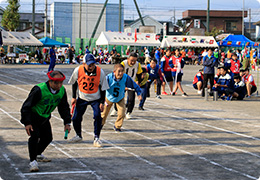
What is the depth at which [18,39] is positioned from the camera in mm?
43281

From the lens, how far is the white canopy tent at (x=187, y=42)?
47675 mm

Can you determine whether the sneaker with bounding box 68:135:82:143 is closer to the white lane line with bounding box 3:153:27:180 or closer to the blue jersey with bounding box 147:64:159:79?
the white lane line with bounding box 3:153:27:180

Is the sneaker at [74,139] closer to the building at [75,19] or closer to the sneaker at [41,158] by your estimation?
the sneaker at [41,158]

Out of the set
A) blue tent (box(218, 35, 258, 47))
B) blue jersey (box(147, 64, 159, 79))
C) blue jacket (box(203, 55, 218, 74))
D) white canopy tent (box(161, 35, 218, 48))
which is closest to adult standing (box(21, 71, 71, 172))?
blue jersey (box(147, 64, 159, 79))

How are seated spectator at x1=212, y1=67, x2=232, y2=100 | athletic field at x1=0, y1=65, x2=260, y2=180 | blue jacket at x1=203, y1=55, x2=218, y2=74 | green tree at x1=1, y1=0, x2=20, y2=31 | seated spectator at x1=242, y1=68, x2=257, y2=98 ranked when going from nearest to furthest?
athletic field at x1=0, y1=65, x2=260, y2=180 → seated spectator at x1=212, y1=67, x2=232, y2=100 → blue jacket at x1=203, y1=55, x2=218, y2=74 → seated spectator at x1=242, y1=68, x2=257, y2=98 → green tree at x1=1, y1=0, x2=20, y2=31

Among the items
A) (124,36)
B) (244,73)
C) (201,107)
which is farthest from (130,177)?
(124,36)

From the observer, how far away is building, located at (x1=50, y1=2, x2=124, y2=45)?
94.2 meters

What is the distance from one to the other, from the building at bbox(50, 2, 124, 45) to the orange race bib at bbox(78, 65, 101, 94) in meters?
85.8

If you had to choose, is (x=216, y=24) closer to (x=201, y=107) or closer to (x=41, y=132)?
(x=201, y=107)

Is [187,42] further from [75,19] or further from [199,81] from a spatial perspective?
[75,19]

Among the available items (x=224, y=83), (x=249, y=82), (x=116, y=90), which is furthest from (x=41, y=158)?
(x=249, y=82)

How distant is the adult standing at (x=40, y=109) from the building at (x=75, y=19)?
87.8 metres

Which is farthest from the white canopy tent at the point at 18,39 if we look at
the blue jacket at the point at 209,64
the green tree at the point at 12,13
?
the blue jacket at the point at 209,64

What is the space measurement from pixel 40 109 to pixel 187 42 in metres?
42.7
